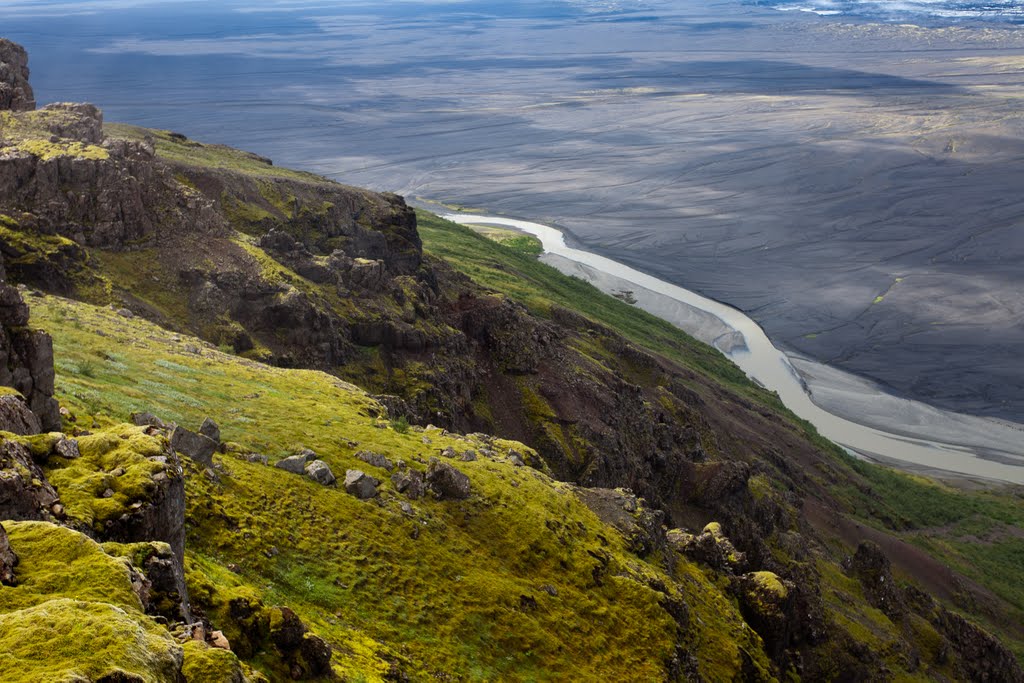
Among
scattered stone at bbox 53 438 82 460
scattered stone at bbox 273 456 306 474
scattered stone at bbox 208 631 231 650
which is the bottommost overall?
scattered stone at bbox 273 456 306 474

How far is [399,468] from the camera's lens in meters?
27.4

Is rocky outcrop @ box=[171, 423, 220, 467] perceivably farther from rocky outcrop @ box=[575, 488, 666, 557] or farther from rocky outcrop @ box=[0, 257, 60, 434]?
rocky outcrop @ box=[575, 488, 666, 557]

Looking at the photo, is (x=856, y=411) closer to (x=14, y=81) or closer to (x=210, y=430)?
(x=14, y=81)

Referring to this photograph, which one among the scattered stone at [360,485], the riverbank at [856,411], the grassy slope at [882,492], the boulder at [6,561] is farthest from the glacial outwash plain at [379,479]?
the riverbank at [856,411]

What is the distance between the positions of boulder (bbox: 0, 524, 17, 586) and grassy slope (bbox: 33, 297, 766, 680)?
13.3 feet

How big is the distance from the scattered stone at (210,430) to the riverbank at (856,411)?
91.7 meters

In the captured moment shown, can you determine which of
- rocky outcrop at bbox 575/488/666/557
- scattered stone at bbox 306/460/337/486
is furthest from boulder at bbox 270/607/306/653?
rocky outcrop at bbox 575/488/666/557

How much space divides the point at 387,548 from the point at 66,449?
9.06 m

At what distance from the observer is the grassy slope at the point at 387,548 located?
67.2 ft

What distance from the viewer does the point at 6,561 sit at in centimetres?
1205

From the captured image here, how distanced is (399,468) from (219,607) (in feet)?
38.8

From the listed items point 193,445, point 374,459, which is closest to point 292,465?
point 193,445

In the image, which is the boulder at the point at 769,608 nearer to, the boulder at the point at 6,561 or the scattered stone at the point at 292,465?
the scattered stone at the point at 292,465

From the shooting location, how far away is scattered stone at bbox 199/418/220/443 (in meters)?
23.7
